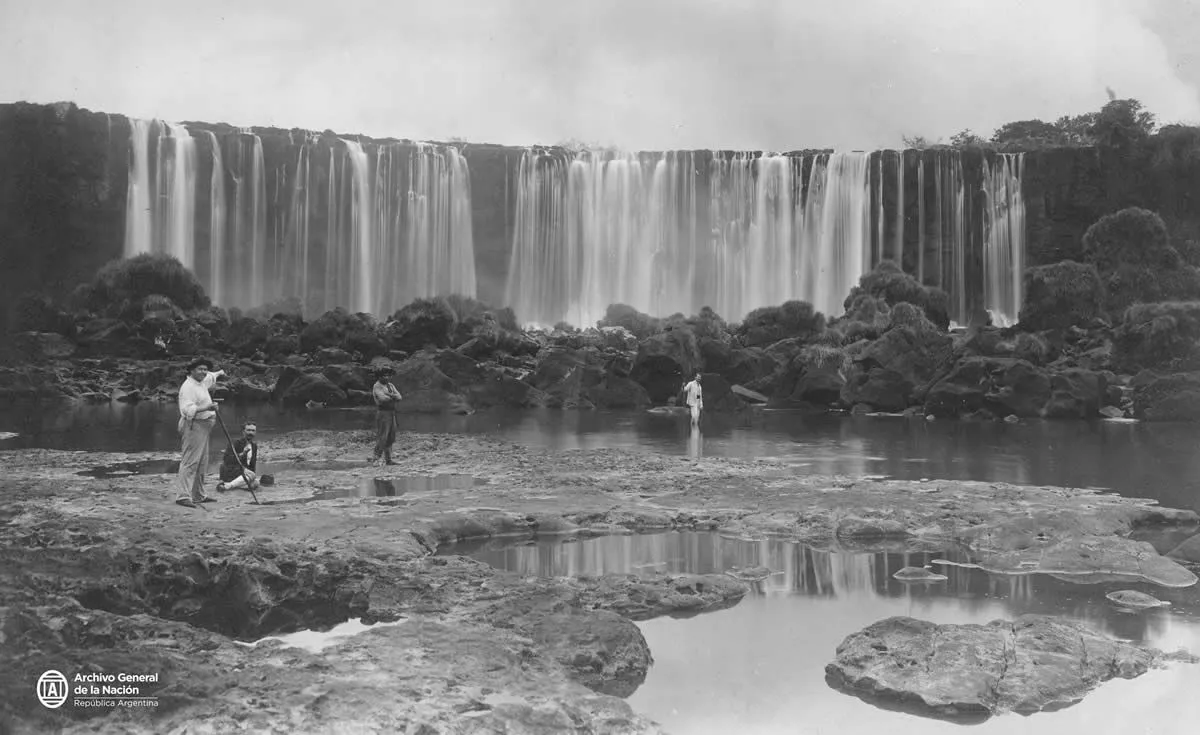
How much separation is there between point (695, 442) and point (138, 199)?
39.8 m

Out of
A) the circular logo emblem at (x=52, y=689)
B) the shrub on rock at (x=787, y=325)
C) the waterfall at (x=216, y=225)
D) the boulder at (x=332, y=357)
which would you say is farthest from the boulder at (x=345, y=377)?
the circular logo emblem at (x=52, y=689)

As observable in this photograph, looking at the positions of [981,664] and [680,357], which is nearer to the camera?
[981,664]

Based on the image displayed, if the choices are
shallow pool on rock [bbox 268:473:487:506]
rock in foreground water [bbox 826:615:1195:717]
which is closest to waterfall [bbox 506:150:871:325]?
shallow pool on rock [bbox 268:473:487:506]

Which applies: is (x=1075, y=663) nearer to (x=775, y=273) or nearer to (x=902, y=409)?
(x=902, y=409)

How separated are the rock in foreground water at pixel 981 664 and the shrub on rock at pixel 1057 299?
113ft

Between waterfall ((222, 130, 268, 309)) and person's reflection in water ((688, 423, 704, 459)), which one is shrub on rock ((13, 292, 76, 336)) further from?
person's reflection in water ((688, 423, 704, 459))

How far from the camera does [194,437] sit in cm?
1064

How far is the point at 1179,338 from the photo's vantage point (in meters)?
30.7

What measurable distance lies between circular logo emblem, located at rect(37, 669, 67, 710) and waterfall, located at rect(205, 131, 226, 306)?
50.5 meters

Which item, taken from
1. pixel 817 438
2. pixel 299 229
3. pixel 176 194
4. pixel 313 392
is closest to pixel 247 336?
pixel 313 392

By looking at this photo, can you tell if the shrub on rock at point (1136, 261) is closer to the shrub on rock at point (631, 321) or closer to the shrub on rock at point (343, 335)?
the shrub on rock at point (631, 321)

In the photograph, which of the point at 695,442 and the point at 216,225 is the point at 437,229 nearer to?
the point at 216,225

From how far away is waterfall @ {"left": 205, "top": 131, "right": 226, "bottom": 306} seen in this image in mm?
51531

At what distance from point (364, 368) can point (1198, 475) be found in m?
25.7
